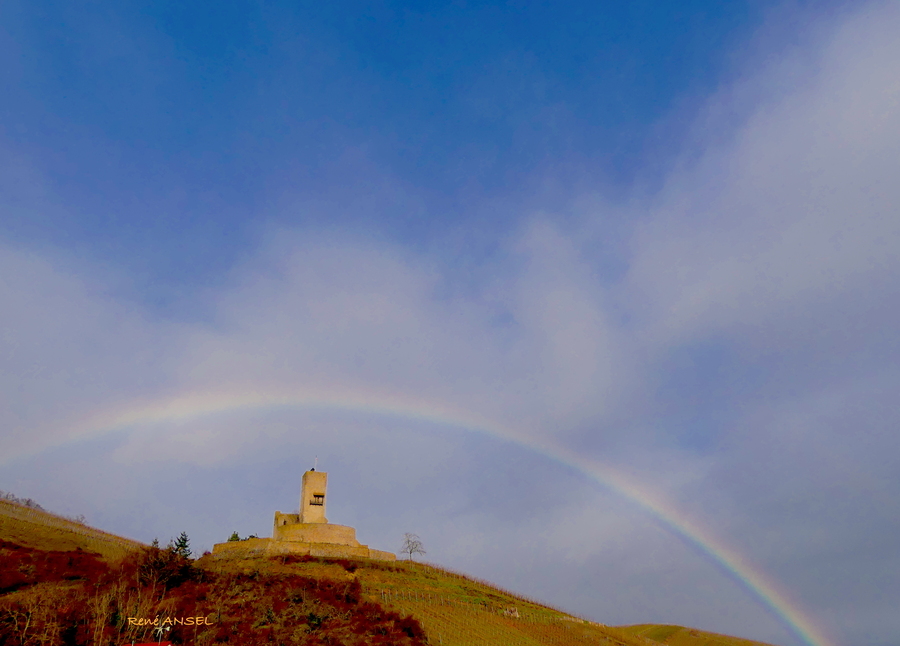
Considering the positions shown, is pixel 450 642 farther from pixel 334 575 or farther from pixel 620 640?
pixel 620 640

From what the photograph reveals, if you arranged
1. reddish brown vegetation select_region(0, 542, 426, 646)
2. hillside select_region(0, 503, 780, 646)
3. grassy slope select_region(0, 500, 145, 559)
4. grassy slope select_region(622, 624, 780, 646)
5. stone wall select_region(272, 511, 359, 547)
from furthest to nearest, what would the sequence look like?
1. grassy slope select_region(622, 624, 780, 646)
2. stone wall select_region(272, 511, 359, 547)
3. grassy slope select_region(0, 500, 145, 559)
4. hillside select_region(0, 503, 780, 646)
5. reddish brown vegetation select_region(0, 542, 426, 646)

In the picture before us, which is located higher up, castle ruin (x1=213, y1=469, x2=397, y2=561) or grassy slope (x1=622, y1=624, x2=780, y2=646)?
castle ruin (x1=213, y1=469, x2=397, y2=561)

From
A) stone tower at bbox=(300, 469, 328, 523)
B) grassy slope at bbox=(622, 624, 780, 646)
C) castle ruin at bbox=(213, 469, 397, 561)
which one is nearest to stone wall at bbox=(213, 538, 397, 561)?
castle ruin at bbox=(213, 469, 397, 561)

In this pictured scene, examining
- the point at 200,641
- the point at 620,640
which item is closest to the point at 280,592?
the point at 200,641

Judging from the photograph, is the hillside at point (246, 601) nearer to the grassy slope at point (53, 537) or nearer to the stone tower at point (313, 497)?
the grassy slope at point (53, 537)

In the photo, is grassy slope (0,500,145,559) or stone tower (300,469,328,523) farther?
stone tower (300,469,328,523)

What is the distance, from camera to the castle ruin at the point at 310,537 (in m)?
60.8

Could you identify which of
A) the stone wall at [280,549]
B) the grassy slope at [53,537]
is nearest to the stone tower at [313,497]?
the stone wall at [280,549]

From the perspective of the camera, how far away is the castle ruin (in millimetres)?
60812

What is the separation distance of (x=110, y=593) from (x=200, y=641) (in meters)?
6.45

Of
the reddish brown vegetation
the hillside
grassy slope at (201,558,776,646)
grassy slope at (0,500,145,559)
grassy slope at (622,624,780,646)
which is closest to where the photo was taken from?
the reddish brown vegetation

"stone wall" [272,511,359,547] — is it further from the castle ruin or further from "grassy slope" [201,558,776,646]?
"grassy slope" [201,558,776,646]

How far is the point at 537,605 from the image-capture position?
6731 centimetres

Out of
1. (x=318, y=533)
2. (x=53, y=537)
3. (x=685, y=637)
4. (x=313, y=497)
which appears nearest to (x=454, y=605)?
(x=318, y=533)
